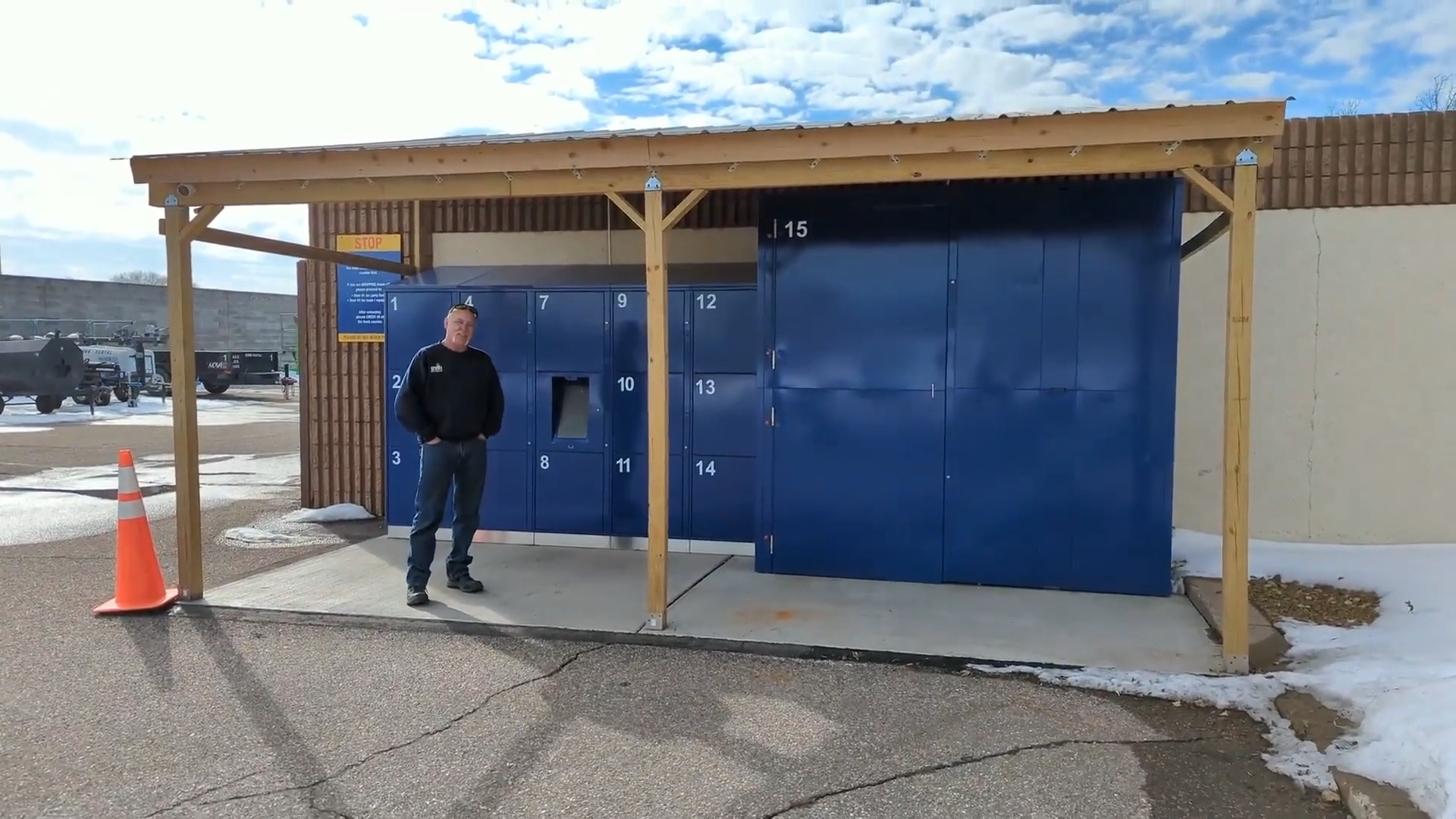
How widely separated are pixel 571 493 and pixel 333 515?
9.32 ft

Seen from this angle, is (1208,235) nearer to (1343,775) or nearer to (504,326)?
(1343,775)

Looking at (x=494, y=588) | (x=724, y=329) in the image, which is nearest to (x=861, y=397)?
(x=724, y=329)

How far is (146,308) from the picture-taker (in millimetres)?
40312

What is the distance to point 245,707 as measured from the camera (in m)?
4.14

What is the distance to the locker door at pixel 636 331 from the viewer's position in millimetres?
6926

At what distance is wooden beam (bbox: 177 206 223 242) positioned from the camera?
570 cm

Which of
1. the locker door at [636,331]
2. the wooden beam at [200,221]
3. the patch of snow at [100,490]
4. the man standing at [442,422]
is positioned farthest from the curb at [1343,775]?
the patch of snow at [100,490]

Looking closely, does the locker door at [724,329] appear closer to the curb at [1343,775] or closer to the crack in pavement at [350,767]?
the crack in pavement at [350,767]

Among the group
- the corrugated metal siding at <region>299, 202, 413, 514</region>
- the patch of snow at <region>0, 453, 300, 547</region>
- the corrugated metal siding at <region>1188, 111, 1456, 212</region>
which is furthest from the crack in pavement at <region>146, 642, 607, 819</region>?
the corrugated metal siding at <region>1188, 111, 1456, 212</region>

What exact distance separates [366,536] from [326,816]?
499 cm

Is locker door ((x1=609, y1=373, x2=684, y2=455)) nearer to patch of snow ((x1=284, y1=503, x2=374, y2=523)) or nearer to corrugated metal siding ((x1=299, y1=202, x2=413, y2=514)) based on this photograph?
corrugated metal siding ((x1=299, y1=202, x2=413, y2=514))

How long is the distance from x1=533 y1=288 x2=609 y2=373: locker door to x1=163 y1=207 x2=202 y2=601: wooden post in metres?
2.43

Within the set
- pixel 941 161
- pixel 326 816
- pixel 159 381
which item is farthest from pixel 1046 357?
pixel 159 381

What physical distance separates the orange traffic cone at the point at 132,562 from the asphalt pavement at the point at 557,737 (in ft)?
1.19
